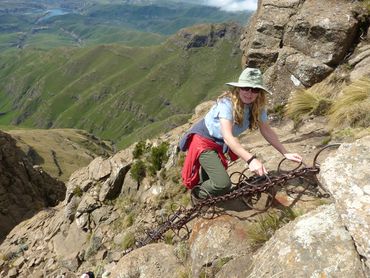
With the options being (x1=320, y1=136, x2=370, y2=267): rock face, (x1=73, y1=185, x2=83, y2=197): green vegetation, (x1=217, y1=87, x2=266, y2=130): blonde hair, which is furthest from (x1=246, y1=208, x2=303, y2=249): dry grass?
(x1=73, y1=185, x2=83, y2=197): green vegetation

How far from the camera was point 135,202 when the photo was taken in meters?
17.2

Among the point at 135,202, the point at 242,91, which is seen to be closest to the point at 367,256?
the point at 242,91

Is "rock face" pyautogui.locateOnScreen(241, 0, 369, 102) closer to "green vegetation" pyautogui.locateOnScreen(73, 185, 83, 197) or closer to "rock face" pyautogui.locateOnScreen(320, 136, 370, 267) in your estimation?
"rock face" pyautogui.locateOnScreen(320, 136, 370, 267)

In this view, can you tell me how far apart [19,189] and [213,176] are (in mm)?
31025

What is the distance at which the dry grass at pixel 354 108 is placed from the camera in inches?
471

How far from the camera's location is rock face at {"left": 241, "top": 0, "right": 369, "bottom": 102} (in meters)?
17.7

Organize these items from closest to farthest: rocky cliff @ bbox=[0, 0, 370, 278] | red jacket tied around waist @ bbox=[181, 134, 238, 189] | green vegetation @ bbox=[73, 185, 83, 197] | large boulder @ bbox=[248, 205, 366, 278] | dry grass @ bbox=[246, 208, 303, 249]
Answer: large boulder @ bbox=[248, 205, 366, 278] → rocky cliff @ bbox=[0, 0, 370, 278] → dry grass @ bbox=[246, 208, 303, 249] → red jacket tied around waist @ bbox=[181, 134, 238, 189] → green vegetation @ bbox=[73, 185, 83, 197]

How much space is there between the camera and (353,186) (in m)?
5.64

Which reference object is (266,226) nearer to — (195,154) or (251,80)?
(195,154)

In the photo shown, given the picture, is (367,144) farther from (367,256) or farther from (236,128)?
(236,128)

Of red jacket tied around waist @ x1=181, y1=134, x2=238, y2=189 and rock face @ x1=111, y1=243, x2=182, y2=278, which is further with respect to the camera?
red jacket tied around waist @ x1=181, y1=134, x2=238, y2=189

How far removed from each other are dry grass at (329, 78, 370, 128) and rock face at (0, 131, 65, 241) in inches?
988

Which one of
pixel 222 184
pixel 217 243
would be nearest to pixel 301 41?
pixel 222 184

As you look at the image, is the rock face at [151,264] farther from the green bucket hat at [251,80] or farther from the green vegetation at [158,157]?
the green vegetation at [158,157]
